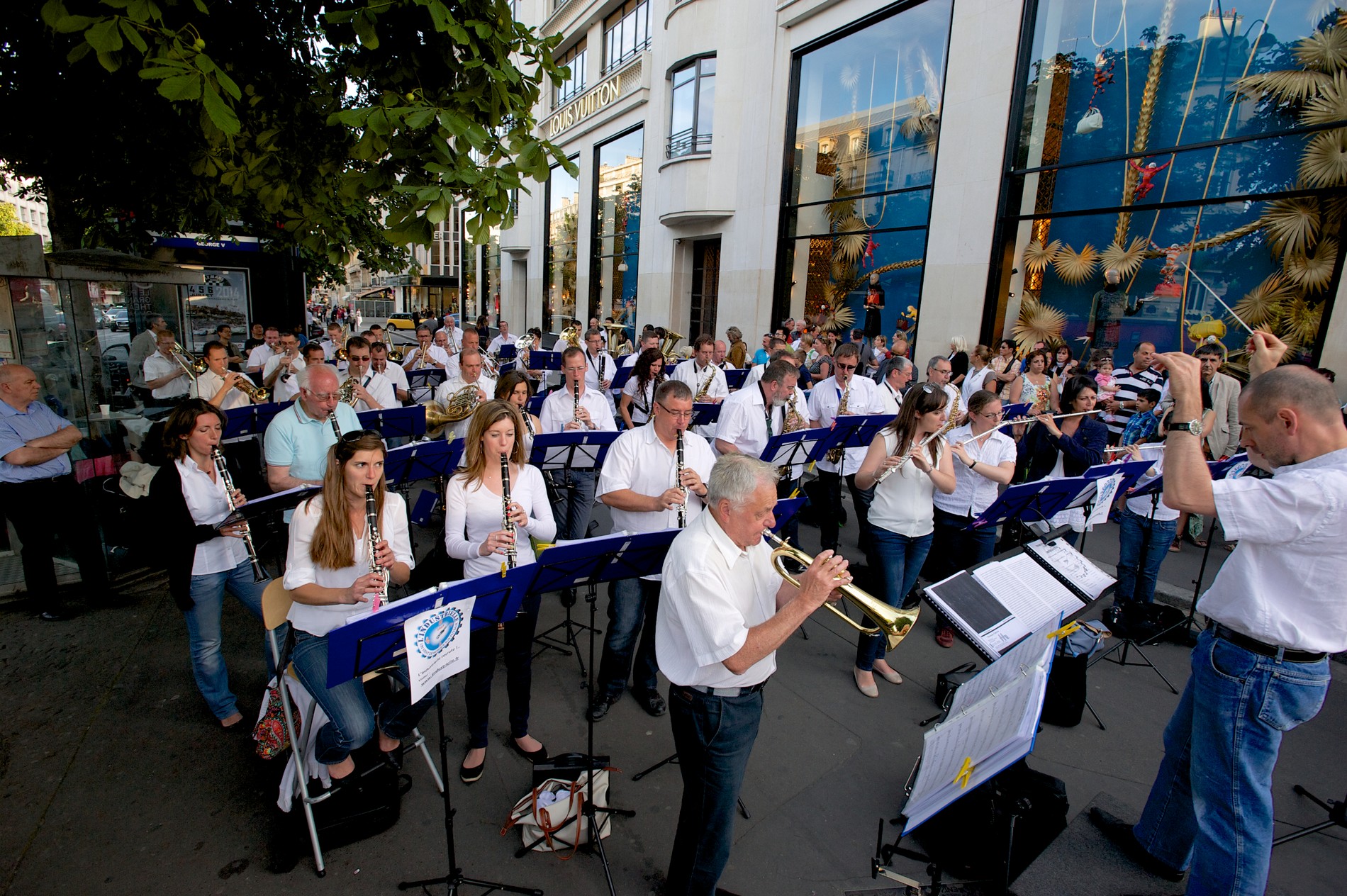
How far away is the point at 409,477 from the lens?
5254mm

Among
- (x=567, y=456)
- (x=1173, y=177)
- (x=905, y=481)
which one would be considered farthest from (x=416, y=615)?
(x=1173, y=177)

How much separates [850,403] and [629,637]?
169 inches

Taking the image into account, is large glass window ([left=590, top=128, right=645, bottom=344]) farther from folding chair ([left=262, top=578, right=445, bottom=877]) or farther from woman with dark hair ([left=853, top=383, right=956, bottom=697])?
folding chair ([left=262, top=578, right=445, bottom=877])

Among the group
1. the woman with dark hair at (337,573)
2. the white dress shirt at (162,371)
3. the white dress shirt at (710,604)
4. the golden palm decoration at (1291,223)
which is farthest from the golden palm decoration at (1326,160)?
the white dress shirt at (162,371)

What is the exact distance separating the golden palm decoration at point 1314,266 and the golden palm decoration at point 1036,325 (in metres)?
2.86

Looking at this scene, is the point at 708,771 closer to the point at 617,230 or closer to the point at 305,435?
the point at 305,435

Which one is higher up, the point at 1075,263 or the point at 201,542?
the point at 1075,263

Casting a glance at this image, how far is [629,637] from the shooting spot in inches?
172

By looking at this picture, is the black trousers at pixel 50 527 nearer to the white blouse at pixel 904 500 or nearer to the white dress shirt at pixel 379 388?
the white dress shirt at pixel 379 388

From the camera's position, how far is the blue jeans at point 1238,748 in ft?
9.04

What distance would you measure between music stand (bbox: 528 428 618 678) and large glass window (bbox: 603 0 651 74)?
20.3m

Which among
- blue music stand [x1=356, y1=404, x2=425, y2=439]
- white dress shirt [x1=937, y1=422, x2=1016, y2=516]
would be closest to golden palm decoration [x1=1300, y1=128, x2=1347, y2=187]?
white dress shirt [x1=937, y1=422, x2=1016, y2=516]

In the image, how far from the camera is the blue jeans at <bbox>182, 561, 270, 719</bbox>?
13.2ft

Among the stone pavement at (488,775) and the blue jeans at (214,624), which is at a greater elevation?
the blue jeans at (214,624)
